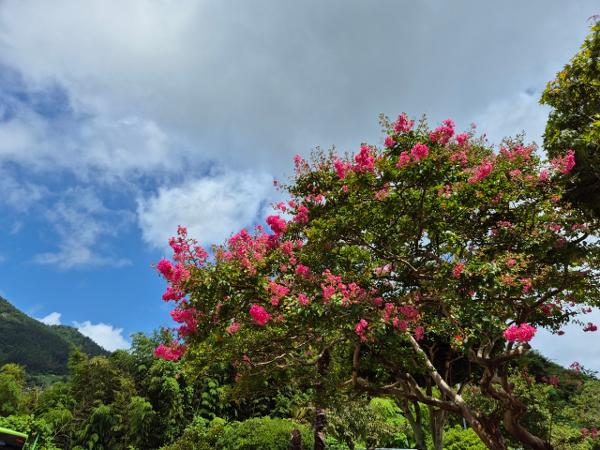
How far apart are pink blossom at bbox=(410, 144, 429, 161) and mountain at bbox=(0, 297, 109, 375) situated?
453 feet

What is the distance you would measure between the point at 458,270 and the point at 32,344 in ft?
604

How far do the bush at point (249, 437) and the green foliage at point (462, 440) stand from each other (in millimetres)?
7356

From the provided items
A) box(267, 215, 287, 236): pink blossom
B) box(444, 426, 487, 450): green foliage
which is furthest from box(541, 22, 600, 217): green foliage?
box(444, 426, 487, 450): green foliage

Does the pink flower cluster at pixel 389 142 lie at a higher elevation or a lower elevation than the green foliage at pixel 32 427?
higher

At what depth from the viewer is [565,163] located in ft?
25.7

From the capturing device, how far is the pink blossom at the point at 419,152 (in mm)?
7305

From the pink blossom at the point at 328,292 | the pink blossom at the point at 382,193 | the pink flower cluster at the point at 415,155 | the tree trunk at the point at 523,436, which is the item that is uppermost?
the pink flower cluster at the point at 415,155

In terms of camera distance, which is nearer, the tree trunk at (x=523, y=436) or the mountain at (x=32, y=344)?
the tree trunk at (x=523, y=436)

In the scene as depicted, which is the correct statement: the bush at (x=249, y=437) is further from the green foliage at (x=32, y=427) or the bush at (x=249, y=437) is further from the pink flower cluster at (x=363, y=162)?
the pink flower cluster at (x=363, y=162)

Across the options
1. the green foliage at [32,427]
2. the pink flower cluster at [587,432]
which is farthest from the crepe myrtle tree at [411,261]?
the green foliage at [32,427]

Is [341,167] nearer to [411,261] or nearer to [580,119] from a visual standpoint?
[411,261]

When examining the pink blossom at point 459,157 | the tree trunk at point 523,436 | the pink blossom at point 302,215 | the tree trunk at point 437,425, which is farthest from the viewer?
the tree trunk at point 437,425

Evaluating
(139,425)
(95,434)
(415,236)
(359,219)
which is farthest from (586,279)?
(95,434)

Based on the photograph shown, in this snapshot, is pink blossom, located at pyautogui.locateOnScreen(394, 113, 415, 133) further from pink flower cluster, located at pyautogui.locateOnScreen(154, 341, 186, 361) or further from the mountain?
the mountain
